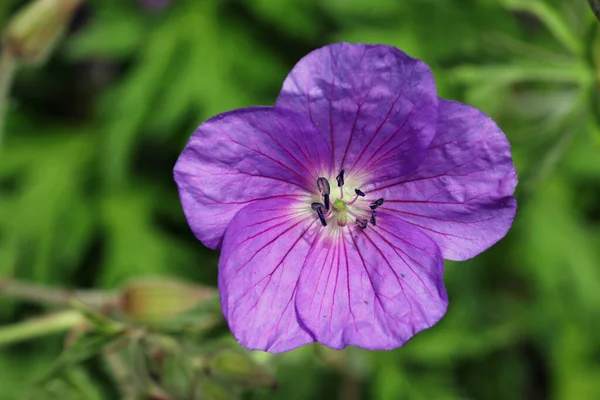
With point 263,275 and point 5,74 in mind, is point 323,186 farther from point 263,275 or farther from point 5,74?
point 5,74

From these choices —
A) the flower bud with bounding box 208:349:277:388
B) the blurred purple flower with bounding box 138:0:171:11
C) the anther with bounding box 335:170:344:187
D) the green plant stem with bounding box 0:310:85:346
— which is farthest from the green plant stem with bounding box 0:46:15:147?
the anther with bounding box 335:170:344:187

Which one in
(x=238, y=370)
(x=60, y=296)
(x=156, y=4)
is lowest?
(x=238, y=370)

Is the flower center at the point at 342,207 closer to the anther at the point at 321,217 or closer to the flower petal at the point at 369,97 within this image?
the anther at the point at 321,217

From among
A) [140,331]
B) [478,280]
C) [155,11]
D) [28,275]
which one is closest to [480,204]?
[140,331]

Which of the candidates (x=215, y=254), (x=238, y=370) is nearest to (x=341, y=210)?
(x=238, y=370)

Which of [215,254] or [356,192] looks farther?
[215,254]

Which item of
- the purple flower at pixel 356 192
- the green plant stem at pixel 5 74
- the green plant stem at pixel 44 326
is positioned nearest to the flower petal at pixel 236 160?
the purple flower at pixel 356 192

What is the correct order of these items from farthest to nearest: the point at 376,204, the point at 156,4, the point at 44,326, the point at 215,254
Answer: the point at 215,254
the point at 156,4
the point at 44,326
the point at 376,204
